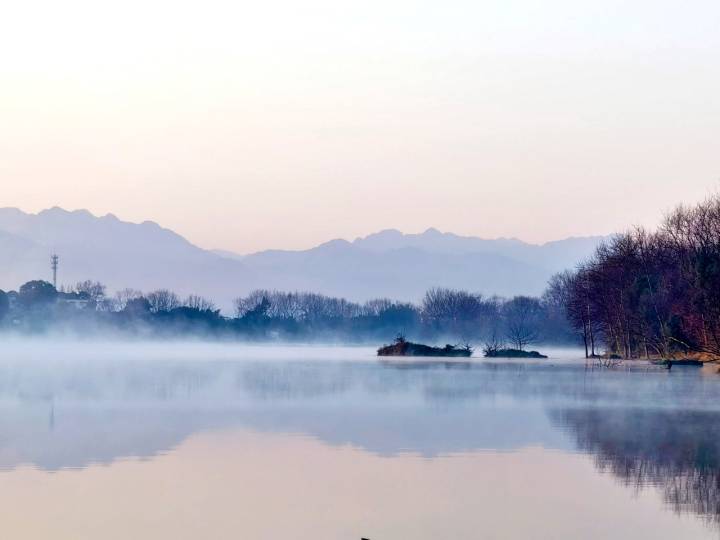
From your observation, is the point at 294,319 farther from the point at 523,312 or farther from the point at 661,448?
the point at 661,448

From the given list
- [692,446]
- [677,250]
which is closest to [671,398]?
[692,446]

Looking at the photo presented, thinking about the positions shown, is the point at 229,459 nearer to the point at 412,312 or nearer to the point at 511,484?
Answer: the point at 511,484

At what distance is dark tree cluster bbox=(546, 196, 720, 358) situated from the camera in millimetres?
52719

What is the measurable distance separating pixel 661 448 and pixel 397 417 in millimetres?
6984

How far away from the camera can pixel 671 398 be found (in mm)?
31016

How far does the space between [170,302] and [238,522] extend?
15030 cm

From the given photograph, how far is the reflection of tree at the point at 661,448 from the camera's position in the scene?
1354 cm

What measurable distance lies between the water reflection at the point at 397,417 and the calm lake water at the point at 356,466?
0.06 metres

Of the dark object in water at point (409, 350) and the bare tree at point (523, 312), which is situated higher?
the bare tree at point (523, 312)

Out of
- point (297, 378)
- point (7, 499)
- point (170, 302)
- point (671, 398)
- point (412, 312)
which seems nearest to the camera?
point (7, 499)

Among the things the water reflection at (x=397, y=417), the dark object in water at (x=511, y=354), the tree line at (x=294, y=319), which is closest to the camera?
the water reflection at (x=397, y=417)

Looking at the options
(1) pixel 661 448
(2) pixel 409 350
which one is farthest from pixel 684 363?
(1) pixel 661 448

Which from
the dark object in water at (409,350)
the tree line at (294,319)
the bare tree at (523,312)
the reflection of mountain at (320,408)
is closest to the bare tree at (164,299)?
the tree line at (294,319)

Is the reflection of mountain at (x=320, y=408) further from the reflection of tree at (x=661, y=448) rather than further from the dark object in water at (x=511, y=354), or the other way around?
the dark object in water at (x=511, y=354)
